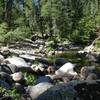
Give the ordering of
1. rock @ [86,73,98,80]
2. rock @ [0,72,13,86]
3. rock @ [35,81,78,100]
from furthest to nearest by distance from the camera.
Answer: rock @ [86,73,98,80] → rock @ [0,72,13,86] → rock @ [35,81,78,100]

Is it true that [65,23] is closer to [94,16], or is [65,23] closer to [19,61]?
[94,16]

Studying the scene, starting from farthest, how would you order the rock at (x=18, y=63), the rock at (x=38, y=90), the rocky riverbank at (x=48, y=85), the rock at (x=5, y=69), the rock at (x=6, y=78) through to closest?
the rock at (x=18, y=63)
the rock at (x=5, y=69)
the rock at (x=6, y=78)
the rock at (x=38, y=90)
the rocky riverbank at (x=48, y=85)

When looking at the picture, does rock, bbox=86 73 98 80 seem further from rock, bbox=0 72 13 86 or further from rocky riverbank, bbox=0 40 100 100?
rock, bbox=0 72 13 86

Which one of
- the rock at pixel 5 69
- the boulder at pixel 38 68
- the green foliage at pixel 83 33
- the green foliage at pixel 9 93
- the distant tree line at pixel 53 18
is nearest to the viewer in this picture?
the green foliage at pixel 9 93

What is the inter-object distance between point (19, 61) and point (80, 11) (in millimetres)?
38822

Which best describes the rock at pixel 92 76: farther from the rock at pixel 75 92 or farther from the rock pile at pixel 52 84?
the rock at pixel 75 92

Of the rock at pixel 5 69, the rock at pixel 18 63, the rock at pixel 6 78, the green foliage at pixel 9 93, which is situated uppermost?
the green foliage at pixel 9 93

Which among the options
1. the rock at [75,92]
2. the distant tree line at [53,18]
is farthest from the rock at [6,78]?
the distant tree line at [53,18]

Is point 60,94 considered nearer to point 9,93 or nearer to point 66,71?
point 9,93

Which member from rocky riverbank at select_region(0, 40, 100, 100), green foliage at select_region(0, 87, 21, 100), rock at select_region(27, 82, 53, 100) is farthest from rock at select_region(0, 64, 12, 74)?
rock at select_region(27, 82, 53, 100)

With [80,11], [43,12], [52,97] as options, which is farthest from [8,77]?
[80,11]

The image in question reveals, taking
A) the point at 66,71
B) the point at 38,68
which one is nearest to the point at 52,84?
the point at 66,71

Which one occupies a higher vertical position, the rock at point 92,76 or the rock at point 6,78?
the rock at point 6,78

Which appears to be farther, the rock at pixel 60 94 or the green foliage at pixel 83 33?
the green foliage at pixel 83 33
